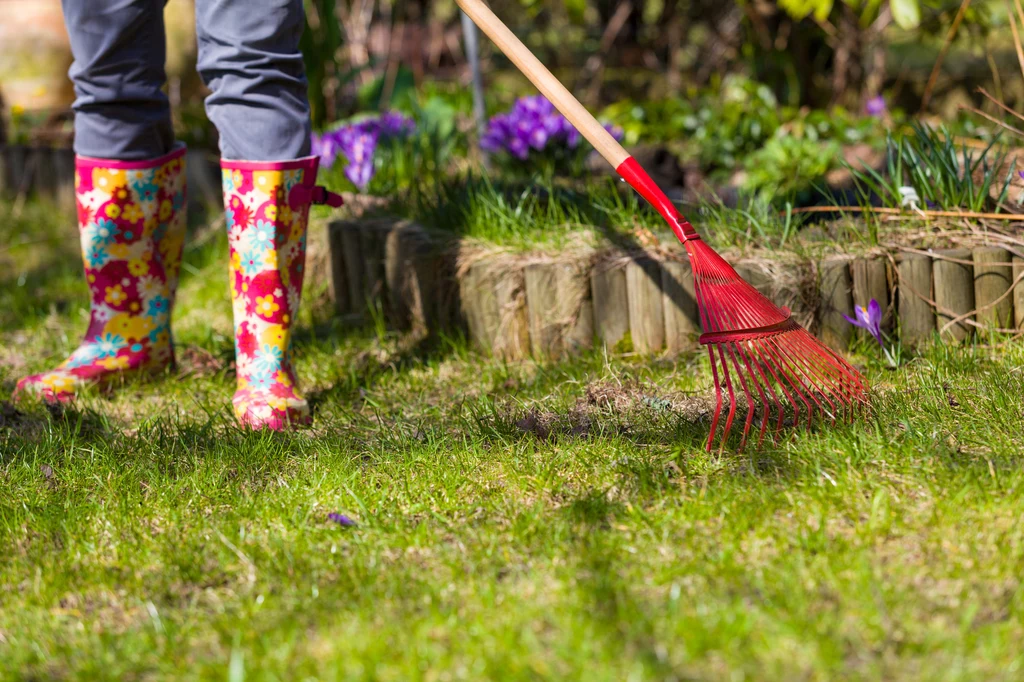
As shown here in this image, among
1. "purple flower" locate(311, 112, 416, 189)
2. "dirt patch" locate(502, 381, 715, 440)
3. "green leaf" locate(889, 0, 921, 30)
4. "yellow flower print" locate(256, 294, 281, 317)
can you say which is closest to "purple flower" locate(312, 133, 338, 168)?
"purple flower" locate(311, 112, 416, 189)

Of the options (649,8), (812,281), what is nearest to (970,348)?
(812,281)

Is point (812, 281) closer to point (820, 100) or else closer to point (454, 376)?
point (454, 376)

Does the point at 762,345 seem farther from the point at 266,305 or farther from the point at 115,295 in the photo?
the point at 115,295

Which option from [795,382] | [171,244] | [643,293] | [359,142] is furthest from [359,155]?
[795,382]

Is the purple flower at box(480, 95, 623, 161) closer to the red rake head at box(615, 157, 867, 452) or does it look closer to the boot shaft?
the boot shaft

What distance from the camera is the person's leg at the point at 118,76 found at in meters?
2.11

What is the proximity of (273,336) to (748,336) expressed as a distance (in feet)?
3.00

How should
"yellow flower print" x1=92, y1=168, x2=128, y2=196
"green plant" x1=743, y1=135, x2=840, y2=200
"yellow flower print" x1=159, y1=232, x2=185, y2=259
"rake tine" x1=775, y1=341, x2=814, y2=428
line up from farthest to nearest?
"green plant" x1=743, y1=135, x2=840, y2=200
"yellow flower print" x1=159, y1=232, x2=185, y2=259
"yellow flower print" x1=92, y1=168, x2=128, y2=196
"rake tine" x1=775, y1=341, x2=814, y2=428

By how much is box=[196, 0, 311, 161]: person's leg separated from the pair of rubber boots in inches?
1.7

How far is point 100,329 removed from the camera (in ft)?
7.57

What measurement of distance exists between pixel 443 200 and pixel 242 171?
0.76 m

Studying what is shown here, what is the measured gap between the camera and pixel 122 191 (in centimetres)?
223

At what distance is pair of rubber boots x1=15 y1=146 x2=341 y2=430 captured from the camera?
203 cm

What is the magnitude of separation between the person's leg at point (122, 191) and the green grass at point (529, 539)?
210 mm
